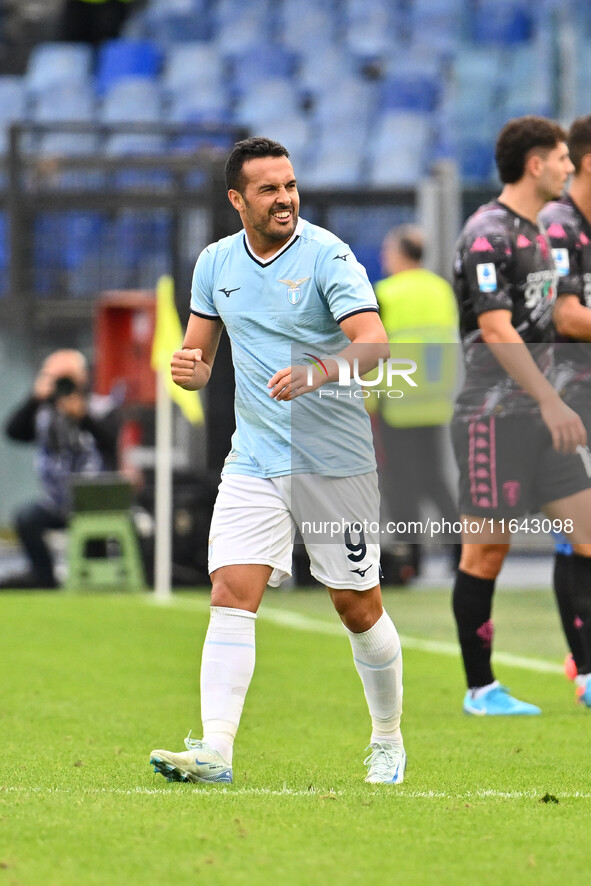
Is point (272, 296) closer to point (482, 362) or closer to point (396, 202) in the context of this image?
point (482, 362)

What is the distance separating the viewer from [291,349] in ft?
15.1

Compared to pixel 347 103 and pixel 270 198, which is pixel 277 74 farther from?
pixel 270 198

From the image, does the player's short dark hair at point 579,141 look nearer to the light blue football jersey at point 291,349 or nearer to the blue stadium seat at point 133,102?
the light blue football jersey at point 291,349

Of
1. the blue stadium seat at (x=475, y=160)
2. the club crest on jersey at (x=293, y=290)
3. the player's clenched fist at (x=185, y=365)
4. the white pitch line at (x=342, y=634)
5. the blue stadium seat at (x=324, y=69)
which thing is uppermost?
the blue stadium seat at (x=324, y=69)

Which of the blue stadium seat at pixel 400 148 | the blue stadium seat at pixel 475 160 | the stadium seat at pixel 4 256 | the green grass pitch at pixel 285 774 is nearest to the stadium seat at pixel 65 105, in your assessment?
the blue stadium seat at pixel 400 148

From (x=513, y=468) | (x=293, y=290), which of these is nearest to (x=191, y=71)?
(x=513, y=468)

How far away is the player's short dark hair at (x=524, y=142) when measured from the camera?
630cm

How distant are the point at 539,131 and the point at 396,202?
8.36 meters

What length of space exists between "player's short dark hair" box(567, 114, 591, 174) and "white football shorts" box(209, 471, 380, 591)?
2.59 meters

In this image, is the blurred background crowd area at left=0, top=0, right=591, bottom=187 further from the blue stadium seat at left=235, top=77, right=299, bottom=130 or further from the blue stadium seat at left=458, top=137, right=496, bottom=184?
the blue stadium seat at left=458, top=137, right=496, bottom=184

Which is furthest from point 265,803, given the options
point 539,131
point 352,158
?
point 352,158

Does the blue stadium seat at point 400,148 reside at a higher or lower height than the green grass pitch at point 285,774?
higher

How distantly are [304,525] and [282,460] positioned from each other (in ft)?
0.64

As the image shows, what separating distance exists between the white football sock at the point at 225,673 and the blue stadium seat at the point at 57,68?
1729 centimetres
